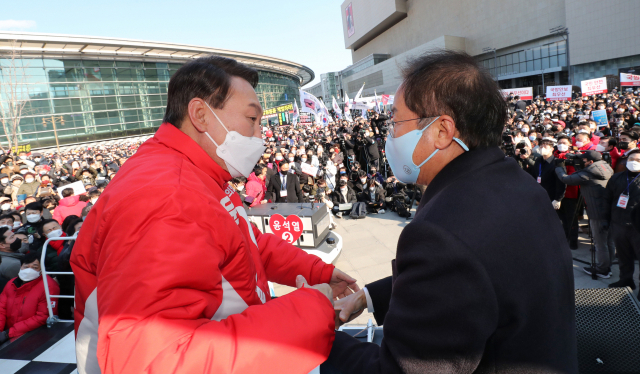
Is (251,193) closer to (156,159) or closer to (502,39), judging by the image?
(156,159)

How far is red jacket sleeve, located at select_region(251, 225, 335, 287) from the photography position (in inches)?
72.2

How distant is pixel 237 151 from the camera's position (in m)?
1.54

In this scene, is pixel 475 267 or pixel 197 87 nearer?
pixel 475 267

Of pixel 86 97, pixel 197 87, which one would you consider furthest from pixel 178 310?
pixel 86 97

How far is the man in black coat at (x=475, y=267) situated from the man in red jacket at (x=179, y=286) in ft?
1.02

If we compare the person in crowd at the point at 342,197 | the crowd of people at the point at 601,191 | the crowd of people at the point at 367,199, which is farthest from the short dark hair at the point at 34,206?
the crowd of people at the point at 601,191

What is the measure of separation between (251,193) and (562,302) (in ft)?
24.2

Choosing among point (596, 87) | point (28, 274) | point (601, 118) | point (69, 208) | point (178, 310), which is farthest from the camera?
point (596, 87)

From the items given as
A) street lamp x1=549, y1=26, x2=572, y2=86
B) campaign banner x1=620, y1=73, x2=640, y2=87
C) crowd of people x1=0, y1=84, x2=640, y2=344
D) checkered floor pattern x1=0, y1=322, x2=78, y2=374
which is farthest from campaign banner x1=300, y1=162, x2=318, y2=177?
street lamp x1=549, y1=26, x2=572, y2=86

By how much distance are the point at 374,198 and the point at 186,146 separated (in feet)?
32.0

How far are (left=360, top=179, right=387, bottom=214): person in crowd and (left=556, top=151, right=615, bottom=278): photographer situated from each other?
17.9 ft

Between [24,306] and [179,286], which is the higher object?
[179,286]

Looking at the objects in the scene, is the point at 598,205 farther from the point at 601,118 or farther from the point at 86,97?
the point at 86,97

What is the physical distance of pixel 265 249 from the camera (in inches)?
73.3
